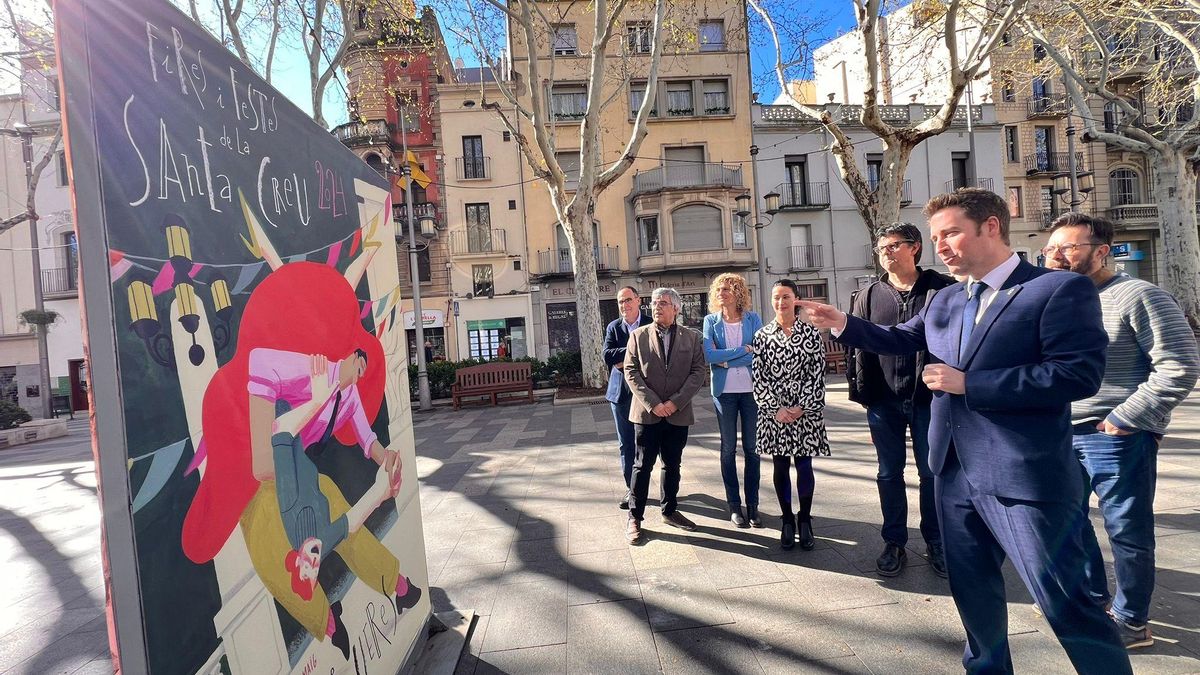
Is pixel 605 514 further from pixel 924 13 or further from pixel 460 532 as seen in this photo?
pixel 924 13

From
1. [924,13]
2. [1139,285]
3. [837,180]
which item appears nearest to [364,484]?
[1139,285]

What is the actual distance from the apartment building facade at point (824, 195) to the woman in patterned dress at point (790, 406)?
22.9 meters

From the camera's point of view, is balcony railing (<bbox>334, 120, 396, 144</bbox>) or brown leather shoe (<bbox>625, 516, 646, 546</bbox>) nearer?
brown leather shoe (<bbox>625, 516, 646, 546</bbox>)

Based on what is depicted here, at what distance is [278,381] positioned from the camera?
1.63 meters

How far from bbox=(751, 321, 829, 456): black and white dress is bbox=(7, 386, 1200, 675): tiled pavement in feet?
2.38

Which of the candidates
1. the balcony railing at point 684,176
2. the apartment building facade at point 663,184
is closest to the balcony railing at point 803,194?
the apartment building facade at point 663,184

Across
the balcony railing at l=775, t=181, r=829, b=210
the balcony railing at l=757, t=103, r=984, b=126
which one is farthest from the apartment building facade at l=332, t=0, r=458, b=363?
the balcony railing at l=775, t=181, r=829, b=210

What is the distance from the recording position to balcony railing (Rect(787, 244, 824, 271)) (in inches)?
1020

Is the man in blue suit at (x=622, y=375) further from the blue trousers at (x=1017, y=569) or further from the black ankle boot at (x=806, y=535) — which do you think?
the blue trousers at (x=1017, y=569)

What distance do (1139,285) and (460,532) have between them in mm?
4705

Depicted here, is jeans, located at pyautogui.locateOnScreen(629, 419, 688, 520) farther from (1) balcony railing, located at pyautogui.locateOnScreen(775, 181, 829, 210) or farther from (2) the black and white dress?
(1) balcony railing, located at pyautogui.locateOnScreen(775, 181, 829, 210)

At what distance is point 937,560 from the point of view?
331 centimetres

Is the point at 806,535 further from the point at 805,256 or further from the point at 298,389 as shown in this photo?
the point at 805,256

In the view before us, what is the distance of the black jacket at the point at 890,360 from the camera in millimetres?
3291
